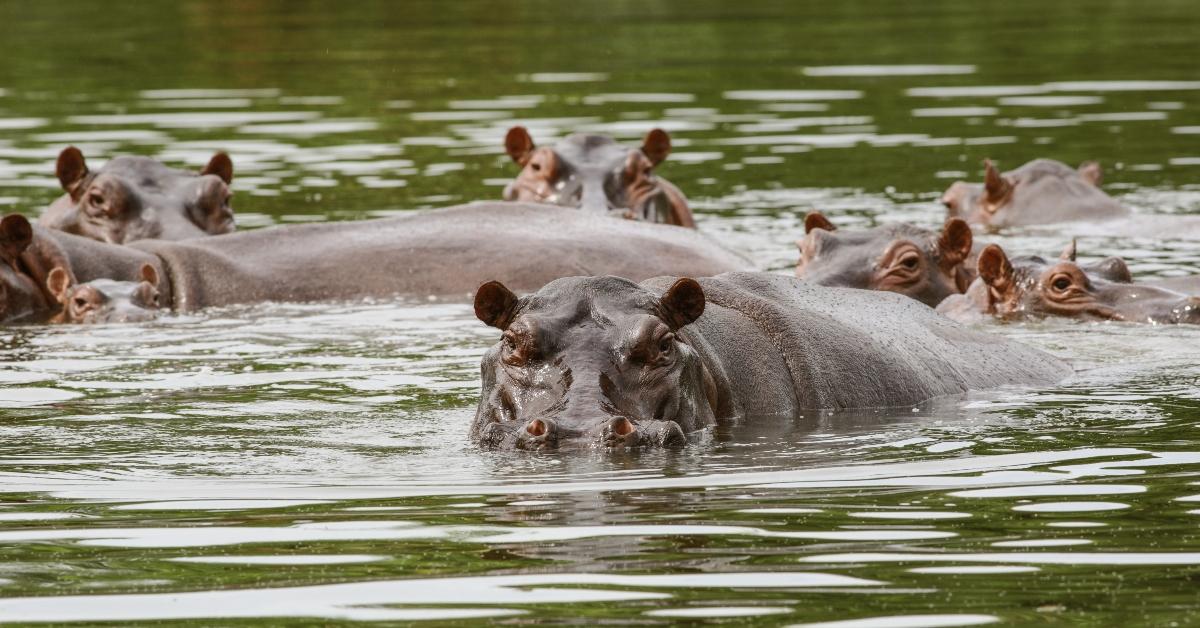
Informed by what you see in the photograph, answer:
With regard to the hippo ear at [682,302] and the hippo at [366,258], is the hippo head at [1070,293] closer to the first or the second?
the hippo at [366,258]

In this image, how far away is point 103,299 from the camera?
517 inches

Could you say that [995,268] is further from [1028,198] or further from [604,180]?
[1028,198]

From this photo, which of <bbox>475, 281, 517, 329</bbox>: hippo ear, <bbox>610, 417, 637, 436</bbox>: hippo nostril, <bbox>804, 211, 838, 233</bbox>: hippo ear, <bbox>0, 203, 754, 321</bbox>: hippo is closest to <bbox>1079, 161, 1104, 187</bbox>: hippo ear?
<bbox>0, 203, 754, 321</bbox>: hippo

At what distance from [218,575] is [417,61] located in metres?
22.7

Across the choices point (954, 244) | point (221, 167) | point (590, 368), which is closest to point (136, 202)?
point (221, 167)

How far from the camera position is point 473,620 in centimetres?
548

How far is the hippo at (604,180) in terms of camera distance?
53.8 ft

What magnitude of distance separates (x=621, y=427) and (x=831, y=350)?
5.89ft

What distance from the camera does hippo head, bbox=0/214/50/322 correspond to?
525 inches

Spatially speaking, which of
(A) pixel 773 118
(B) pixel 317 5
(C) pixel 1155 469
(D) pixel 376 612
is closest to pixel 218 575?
(D) pixel 376 612

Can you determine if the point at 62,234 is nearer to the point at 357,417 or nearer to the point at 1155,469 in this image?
the point at 357,417

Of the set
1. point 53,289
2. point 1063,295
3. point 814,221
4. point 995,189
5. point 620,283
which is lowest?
point 1063,295

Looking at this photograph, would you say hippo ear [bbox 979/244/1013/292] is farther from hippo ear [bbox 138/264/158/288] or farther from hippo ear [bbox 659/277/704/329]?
hippo ear [bbox 138/264/158/288]

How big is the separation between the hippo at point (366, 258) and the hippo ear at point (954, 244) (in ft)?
4.80
